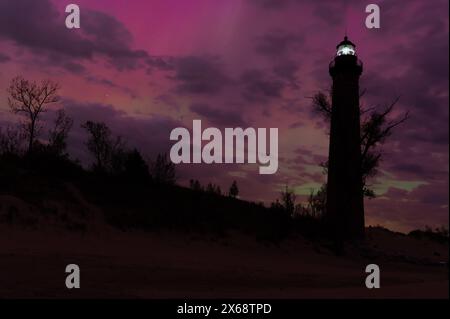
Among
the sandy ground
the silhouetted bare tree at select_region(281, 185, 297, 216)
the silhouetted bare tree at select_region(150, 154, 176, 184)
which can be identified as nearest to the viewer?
the sandy ground

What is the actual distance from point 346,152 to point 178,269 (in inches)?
673

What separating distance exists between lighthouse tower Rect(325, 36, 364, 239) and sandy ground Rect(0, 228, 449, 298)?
4.51 m

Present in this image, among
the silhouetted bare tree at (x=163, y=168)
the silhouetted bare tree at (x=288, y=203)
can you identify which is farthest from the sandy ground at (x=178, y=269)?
the silhouetted bare tree at (x=163, y=168)

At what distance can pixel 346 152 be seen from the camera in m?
28.7

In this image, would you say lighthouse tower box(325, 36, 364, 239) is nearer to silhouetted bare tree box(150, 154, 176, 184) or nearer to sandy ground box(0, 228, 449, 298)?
sandy ground box(0, 228, 449, 298)

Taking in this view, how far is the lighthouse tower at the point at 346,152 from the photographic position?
28.6 m

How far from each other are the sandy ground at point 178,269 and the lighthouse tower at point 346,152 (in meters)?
4.51

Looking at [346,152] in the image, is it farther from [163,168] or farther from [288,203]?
[163,168]

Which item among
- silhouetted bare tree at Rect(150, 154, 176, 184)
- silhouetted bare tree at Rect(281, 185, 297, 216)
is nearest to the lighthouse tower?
silhouetted bare tree at Rect(281, 185, 297, 216)

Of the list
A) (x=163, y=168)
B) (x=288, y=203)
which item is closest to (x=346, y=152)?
(x=288, y=203)

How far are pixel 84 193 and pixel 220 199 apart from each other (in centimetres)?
840

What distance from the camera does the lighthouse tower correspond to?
28.6 meters
